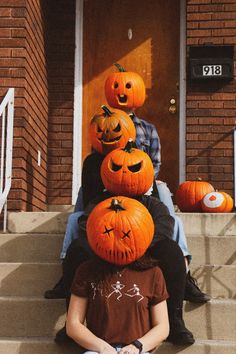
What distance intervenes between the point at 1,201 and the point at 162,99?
8.53 feet

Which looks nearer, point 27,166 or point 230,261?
point 230,261

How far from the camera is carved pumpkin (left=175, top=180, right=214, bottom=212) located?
17.2 ft

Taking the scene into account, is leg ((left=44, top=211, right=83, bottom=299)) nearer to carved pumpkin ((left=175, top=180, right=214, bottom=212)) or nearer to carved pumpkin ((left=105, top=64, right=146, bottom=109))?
carved pumpkin ((left=105, top=64, right=146, bottom=109))

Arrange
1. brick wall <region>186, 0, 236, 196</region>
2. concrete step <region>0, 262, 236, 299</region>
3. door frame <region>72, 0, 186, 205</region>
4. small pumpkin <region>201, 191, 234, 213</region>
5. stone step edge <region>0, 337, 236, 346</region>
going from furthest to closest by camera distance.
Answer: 1. door frame <region>72, 0, 186, 205</region>
2. brick wall <region>186, 0, 236, 196</region>
3. small pumpkin <region>201, 191, 234, 213</region>
4. concrete step <region>0, 262, 236, 299</region>
5. stone step edge <region>0, 337, 236, 346</region>

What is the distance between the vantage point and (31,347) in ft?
11.0

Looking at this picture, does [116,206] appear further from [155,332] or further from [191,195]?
[191,195]

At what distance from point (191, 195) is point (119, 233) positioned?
2371 mm

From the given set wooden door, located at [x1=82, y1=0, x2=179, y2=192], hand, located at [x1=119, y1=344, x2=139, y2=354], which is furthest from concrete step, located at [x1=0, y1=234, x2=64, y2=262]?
wooden door, located at [x1=82, y1=0, x2=179, y2=192]

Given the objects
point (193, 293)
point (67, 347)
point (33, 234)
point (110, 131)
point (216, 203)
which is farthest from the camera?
point (216, 203)

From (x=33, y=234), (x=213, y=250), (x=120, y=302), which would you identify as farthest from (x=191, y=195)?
(x=120, y=302)

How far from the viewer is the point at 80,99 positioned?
6.58 meters

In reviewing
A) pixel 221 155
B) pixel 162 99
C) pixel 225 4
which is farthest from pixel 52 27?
pixel 221 155

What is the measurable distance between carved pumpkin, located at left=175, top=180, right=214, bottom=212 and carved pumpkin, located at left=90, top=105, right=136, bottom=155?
130 centimetres

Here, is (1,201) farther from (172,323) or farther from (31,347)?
(172,323)
